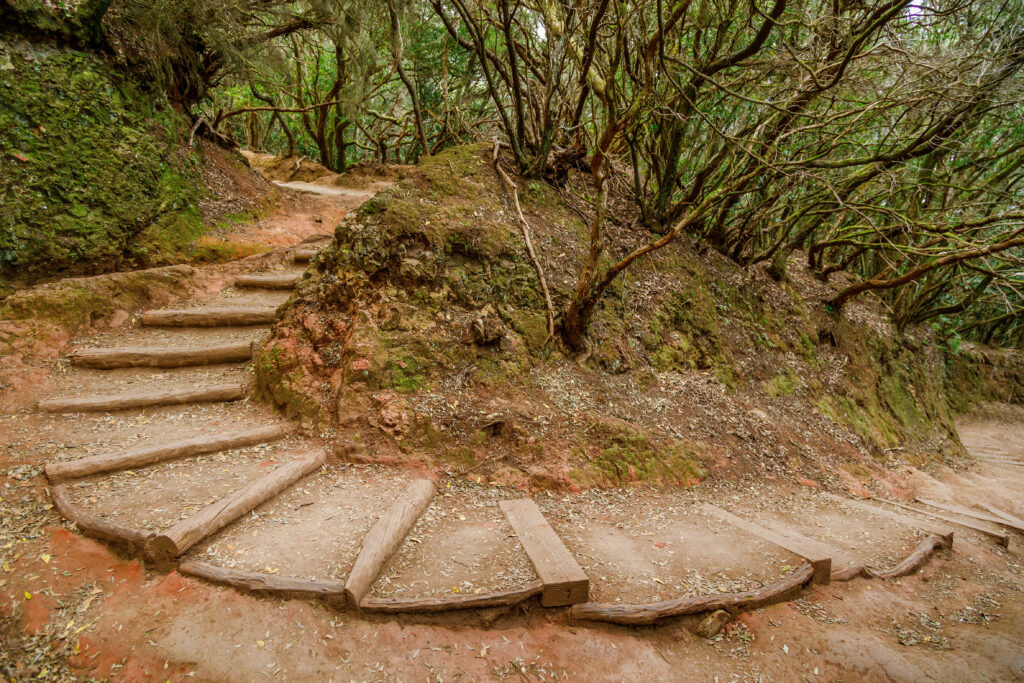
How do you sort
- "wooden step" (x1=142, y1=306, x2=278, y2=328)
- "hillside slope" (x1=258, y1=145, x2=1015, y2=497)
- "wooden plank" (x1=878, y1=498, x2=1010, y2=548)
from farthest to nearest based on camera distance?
"wooden step" (x1=142, y1=306, x2=278, y2=328), "wooden plank" (x1=878, y1=498, x2=1010, y2=548), "hillside slope" (x1=258, y1=145, x2=1015, y2=497)

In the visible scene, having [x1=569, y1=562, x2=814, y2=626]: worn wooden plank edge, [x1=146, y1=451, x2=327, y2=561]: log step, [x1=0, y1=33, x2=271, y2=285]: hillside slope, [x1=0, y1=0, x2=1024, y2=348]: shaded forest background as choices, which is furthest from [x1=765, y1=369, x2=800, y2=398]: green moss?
→ [x1=0, y1=33, x2=271, y2=285]: hillside slope

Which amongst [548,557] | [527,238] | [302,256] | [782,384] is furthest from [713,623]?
[302,256]

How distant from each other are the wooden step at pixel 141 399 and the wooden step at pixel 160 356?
1.46 feet

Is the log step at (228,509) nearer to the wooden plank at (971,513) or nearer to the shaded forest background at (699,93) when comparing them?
the shaded forest background at (699,93)

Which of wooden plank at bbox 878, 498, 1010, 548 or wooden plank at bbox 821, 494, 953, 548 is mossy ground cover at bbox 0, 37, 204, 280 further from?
wooden plank at bbox 878, 498, 1010, 548

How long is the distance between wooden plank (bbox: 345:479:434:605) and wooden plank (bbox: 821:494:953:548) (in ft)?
11.6

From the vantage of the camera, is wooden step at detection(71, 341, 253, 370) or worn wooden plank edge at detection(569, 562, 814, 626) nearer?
worn wooden plank edge at detection(569, 562, 814, 626)

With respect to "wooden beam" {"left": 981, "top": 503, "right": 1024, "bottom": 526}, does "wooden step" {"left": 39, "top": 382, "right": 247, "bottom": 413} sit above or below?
above

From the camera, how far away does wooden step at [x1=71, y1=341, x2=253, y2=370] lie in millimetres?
3602

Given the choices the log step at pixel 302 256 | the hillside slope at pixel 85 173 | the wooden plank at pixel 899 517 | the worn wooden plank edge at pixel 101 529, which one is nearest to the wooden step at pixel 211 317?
the hillside slope at pixel 85 173

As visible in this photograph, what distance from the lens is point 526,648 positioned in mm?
2049

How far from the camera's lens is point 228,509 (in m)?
2.32

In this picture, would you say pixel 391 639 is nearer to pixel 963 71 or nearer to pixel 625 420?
pixel 625 420

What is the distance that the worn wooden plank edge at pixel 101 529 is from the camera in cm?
210
